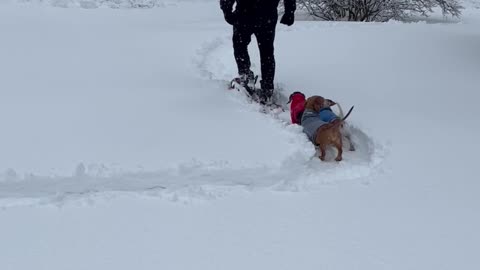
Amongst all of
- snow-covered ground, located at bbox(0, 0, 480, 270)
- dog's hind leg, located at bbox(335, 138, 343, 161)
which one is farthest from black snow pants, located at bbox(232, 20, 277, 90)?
dog's hind leg, located at bbox(335, 138, 343, 161)

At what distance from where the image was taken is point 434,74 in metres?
5.82

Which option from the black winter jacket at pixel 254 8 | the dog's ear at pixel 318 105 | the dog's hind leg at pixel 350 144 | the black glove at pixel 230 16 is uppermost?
the black winter jacket at pixel 254 8

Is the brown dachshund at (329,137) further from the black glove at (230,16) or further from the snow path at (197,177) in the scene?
the black glove at (230,16)

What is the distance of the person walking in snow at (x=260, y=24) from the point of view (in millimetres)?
4473

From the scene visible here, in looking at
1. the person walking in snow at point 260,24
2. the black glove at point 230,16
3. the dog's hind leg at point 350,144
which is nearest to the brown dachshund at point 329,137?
the dog's hind leg at point 350,144

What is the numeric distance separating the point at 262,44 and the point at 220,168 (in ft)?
5.48

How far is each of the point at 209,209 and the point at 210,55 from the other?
4.21 m

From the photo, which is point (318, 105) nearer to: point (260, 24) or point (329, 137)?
point (329, 137)

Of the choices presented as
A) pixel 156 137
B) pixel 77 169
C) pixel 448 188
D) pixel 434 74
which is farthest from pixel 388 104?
pixel 77 169

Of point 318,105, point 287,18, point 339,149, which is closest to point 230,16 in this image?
point 287,18

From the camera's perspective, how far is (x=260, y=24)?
4.51m

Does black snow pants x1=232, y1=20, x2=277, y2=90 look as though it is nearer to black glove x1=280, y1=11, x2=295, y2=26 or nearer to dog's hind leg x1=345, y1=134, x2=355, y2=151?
black glove x1=280, y1=11, x2=295, y2=26

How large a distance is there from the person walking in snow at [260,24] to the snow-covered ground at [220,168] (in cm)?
31

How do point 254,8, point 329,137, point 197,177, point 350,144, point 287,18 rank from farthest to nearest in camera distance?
point 287,18 → point 254,8 → point 350,144 → point 329,137 → point 197,177
